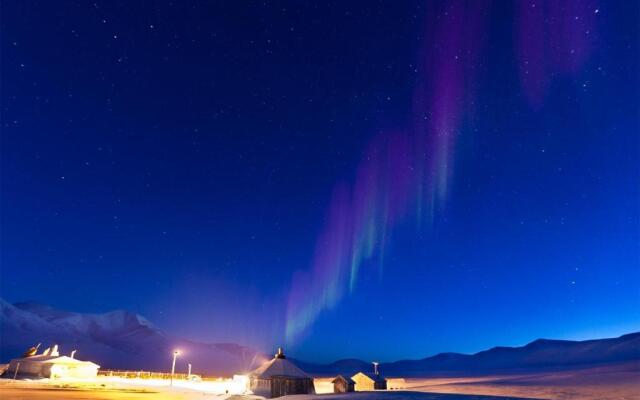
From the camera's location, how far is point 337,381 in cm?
5922

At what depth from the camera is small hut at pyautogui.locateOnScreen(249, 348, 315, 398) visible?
44.2 m

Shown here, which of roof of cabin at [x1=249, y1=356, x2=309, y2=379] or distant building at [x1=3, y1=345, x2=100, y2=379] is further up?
distant building at [x1=3, y1=345, x2=100, y2=379]

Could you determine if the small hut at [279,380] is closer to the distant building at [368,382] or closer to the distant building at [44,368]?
the distant building at [368,382]

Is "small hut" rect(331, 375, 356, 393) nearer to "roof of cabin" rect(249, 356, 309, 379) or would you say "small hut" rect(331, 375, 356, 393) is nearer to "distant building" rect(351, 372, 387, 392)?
"distant building" rect(351, 372, 387, 392)

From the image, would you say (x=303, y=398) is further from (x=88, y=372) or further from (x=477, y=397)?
(x=88, y=372)

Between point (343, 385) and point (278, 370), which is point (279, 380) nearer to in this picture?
point (278, 370)

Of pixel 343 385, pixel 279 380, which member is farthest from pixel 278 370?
pixel 343 385

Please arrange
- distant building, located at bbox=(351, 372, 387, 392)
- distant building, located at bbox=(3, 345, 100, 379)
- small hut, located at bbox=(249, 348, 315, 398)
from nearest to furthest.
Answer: small hut, located at bbox=(249, 348, 315, 398) < distant building, located at bbox=(3, 345, 100, 379) < distant building, located at bbox=(351, 372, 387, 392)

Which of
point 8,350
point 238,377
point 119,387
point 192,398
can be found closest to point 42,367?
point 119,387

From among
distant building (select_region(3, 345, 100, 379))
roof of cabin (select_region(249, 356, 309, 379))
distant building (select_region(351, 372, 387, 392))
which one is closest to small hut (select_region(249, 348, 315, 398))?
roof of cabin (select_region(249, 356, 309, 379))

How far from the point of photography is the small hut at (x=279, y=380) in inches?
1741

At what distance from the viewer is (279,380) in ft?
147

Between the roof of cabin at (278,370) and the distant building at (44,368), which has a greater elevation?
the distant building at (44,368)

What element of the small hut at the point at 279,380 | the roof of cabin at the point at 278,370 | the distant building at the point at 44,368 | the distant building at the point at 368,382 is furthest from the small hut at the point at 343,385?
the distant building at the point at 44,368
